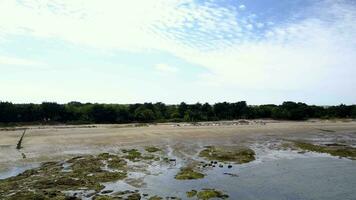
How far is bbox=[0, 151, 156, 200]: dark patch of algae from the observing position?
25.5 meters

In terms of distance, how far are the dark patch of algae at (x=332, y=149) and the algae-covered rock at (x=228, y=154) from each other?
8.36 metres

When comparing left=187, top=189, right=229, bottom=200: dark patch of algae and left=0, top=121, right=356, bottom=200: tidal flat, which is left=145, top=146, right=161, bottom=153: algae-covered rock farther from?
left=187, top=189, right=229, bottom=200: dark patch of algae

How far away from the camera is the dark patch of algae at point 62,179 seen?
25.5m

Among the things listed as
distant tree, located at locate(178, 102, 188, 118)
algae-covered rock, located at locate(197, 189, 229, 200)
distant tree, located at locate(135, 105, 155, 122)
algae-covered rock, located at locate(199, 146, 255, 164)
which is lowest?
algae-covered rock, located at locate(197, 189, 229, 200)

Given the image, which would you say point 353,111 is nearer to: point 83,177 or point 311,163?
point 311,163

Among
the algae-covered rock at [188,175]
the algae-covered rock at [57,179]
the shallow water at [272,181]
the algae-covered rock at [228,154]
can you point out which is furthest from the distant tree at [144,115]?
the algae-covered rock at [188,175]

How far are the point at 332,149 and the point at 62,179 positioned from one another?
103 feet

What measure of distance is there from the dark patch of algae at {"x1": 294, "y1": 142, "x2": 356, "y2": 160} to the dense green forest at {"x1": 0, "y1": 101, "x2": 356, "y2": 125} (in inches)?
2073

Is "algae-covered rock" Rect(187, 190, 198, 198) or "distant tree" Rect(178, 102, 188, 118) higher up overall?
"distant tree" Rect(178, 102, 188, 118)

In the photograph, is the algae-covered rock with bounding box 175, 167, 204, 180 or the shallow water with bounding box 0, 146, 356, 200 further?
the algae-covered rock with bounding box 175, 167, 204, 180

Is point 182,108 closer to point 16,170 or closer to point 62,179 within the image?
point 16,170

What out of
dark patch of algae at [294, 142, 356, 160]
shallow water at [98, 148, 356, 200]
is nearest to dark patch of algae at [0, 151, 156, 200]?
shallow water at [98, 148, 356, 200]

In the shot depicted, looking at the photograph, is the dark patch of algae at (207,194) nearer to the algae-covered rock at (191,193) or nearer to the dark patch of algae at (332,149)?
the algae-covered rock at (191,193)

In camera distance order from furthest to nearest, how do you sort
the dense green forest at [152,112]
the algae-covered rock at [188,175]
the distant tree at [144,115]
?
the distant tree at [144,115]
the dense green forest at [152,112]
the algae-covered rock at [188,175]
